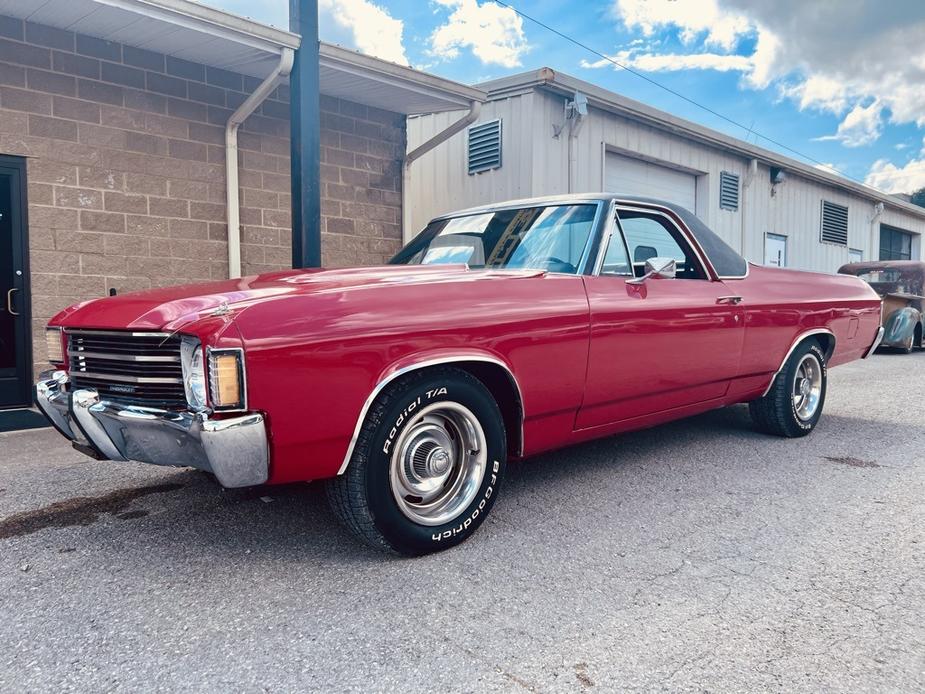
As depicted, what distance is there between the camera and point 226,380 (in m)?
2.23

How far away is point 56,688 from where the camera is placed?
185 centimetres

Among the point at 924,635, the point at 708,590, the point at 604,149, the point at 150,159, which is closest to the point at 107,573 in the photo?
the point at 708,590

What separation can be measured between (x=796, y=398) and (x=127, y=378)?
4.33 m

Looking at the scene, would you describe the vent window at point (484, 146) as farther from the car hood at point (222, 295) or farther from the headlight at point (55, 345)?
the headlight at point (55, 345)

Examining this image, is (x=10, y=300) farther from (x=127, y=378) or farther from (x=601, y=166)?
(x=601, y=166)

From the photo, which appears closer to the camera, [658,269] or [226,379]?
[226,379]

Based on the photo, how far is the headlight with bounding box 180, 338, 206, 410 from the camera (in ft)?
7.56

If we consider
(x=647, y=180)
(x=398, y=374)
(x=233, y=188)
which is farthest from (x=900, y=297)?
(x=398, y=374)

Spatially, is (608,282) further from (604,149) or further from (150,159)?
(604,149)

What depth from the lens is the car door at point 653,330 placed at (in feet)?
11.0

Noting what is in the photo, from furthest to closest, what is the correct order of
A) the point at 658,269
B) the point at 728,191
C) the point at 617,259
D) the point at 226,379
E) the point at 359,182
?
the point at 728,191 → the point at 359,182 → the point at 617,259 → the point at 658,269 → the point at 226,379

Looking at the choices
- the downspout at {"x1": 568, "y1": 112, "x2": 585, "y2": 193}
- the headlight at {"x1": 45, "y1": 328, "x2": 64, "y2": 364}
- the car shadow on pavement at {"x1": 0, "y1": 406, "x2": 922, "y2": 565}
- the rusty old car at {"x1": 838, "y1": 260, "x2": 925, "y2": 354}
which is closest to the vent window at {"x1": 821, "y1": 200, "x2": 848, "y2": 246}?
the rusty old car at {"x1": 838, "y1": 260, "x2": 925, "y2": 354}

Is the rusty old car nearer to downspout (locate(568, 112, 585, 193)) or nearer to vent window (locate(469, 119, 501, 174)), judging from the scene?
downspout (locate(568, 112, 585, 193))

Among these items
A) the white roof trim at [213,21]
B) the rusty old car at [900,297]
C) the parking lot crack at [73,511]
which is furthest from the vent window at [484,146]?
the parking lot crack at [73,511]
